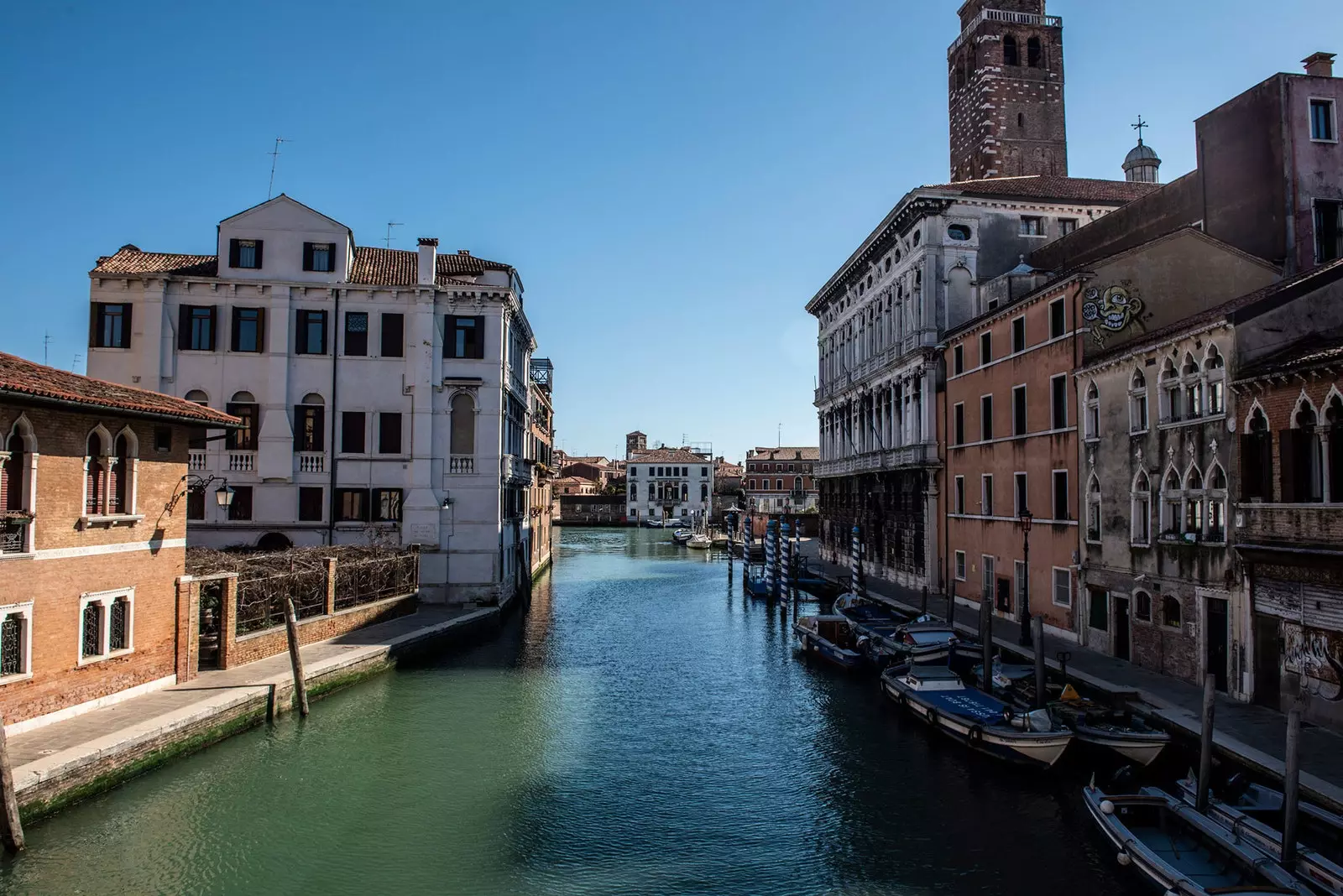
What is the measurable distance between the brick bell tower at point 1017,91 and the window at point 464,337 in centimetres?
2471

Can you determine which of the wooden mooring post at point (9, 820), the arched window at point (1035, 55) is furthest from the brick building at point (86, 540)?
the arched window at point (1035, 55)

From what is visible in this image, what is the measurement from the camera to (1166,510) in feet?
56.8

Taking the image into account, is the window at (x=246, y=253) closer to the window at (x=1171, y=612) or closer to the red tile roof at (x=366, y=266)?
the red tile roof at (x=366, y=266)

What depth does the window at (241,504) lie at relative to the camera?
26859 mm

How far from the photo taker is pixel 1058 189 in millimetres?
32875

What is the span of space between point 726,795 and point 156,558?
10.3 m

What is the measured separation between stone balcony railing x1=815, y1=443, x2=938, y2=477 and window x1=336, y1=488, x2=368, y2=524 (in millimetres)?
18260

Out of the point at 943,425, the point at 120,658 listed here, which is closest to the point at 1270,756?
the point at 120,658

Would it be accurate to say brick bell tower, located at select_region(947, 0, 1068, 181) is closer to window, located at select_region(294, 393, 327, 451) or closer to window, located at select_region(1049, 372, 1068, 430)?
window, located at select_region(1049, 372, 1068, 430)

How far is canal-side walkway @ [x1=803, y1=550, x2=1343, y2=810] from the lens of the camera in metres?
11.4

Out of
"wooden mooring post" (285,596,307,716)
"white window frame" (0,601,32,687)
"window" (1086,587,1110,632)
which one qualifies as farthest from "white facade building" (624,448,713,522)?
"white window frame" (0,601,32,687)

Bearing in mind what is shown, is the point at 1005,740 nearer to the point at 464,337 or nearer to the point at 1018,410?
the point at 1018,410

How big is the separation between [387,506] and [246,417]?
4.86 meters

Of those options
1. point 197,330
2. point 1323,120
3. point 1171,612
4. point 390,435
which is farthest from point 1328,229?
point 197,330
